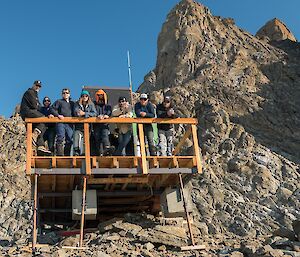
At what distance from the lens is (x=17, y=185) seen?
3083 centimetres

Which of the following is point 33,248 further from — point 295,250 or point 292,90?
point 292,90

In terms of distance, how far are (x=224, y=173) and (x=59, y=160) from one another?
21771mm

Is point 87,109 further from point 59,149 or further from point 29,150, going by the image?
point 29,150

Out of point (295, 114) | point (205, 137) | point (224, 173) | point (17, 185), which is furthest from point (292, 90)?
point (17, 185)

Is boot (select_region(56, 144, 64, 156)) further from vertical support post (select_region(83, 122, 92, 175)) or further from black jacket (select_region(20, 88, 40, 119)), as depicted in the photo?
black jacket (select_region(20, 88, 40, 119))

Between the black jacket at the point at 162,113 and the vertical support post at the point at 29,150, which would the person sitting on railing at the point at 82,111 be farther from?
the black jacket at the point at 162,113

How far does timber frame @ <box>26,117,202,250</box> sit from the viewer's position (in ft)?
33.9

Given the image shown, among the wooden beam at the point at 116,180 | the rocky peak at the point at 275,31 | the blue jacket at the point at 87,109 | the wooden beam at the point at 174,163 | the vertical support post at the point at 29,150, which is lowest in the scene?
the wooden beam at the point at 116,180

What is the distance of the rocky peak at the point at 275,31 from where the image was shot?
61.0 meters

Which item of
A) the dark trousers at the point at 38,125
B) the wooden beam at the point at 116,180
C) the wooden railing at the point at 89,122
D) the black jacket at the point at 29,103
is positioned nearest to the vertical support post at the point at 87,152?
the wooden railing at the point at 89,122

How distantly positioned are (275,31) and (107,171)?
185 ft

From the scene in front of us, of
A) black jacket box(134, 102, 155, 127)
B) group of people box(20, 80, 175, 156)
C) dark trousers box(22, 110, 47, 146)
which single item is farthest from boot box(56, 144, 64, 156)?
black jacket box(134, 102, 155, 127)

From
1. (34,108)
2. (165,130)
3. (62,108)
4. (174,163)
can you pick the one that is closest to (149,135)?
(165,130)

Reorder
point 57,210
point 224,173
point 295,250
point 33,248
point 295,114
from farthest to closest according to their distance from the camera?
point 295,114 < point 224,173 < point 57,210 < point 33,248 < point 295,250
